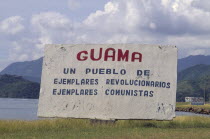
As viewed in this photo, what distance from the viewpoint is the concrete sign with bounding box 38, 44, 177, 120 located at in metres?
23.7

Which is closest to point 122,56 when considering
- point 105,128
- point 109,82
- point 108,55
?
point 108,55

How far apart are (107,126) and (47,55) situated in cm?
573

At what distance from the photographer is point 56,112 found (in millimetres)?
24234

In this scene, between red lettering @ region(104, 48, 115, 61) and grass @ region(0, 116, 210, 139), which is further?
red lettering @ region(104, 48, 115, 61)

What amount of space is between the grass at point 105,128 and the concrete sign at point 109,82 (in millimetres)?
675

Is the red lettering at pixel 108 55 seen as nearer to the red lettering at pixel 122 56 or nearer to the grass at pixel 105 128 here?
the red lettering at pixel 122 56

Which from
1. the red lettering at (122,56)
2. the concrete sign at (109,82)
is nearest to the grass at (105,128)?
the concrete sign at (109,82)

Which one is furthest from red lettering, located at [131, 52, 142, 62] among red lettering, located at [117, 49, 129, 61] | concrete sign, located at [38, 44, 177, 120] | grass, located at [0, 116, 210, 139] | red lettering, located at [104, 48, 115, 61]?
grass, located at [0, 116, 210, 139]

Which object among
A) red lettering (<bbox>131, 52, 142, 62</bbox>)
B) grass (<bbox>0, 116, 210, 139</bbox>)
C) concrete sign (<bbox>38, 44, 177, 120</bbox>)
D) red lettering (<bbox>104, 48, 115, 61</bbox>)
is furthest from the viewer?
red lettering (<bbox>104, 48, 115, 61</bbox>)

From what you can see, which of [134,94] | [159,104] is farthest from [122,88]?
[159,104]

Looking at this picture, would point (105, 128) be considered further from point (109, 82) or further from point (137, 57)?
point (137, 57)

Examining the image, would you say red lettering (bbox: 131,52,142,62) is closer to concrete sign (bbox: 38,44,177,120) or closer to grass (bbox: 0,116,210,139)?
concrete sign (bbox: 38,44,177,120)

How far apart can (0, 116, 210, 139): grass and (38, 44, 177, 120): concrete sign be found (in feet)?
2.21

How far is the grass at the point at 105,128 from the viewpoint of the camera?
19297mm
